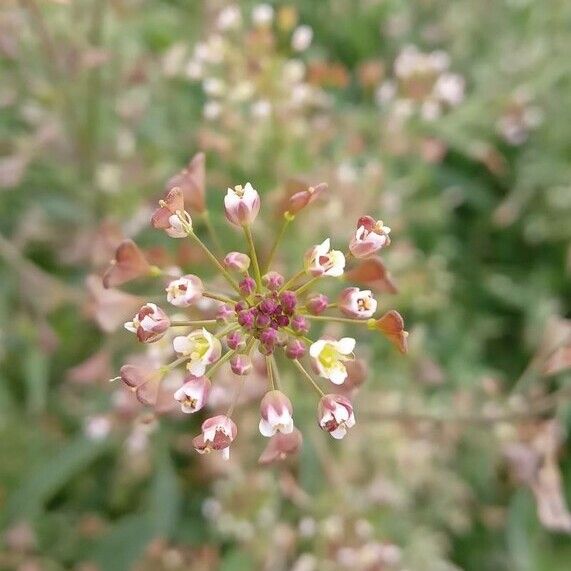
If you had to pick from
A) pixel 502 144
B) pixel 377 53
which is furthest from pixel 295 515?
pixel 377 53

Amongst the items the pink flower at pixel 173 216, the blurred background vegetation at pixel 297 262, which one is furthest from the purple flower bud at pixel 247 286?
the blurred background vegetation at pixel 297 262

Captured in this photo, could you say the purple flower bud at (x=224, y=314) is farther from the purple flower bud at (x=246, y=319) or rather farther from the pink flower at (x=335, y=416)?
the pink flower at (x=335, y=416)

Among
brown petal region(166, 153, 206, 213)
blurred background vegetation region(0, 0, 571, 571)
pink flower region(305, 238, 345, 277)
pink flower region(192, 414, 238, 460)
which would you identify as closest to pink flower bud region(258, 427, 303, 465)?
pink flower region(192, 414, 238, 460)

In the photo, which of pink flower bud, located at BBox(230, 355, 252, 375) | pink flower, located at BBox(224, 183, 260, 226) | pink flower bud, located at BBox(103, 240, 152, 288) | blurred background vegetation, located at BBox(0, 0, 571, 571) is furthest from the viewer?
blurred background vegetation, located at BBox(0, 0, 571, 571)

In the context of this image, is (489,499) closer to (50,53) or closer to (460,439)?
(460,439)

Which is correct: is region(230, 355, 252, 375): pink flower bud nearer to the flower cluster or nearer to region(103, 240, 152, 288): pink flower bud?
the flower cluster
